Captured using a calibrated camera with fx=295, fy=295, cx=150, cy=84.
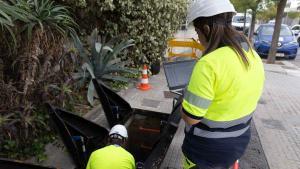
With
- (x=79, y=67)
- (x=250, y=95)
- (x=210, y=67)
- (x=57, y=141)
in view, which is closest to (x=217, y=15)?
(x=210, y=67)

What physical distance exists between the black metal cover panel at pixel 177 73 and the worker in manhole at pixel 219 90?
2.48 m

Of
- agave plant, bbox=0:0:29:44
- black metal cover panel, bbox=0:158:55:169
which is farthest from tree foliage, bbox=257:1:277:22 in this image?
black metal cover panel, bbox=0:158:55:169

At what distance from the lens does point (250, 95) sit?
5.88 feet

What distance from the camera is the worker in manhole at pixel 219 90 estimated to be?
1.65 metres

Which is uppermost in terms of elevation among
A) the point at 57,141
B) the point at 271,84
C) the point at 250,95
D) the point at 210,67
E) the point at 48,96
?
the point at 210,67

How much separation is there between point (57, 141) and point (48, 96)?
59 cm

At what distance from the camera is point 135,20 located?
21.6 feet

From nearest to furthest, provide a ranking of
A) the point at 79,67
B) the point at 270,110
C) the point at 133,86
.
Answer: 1. the point at 79,67
2. the point at 270,110
3. the point at 133,86

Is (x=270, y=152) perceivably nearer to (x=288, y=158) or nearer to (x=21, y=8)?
(x=288, y=158)

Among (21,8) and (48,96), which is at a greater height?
(21,8)

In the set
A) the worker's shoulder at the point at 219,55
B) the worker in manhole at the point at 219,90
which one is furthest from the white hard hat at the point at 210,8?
the worker's shoulder at the point at 219,55

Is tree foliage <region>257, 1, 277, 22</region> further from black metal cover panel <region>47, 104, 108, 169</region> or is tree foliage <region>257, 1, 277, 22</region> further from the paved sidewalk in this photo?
black metal cover panel <region>47, 104, 108, 169</region>

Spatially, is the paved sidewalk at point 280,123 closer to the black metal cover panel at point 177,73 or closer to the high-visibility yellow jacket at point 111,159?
the black metal cover panel at point 177,73

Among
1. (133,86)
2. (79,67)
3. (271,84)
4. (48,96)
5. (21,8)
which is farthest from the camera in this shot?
(271,84)
